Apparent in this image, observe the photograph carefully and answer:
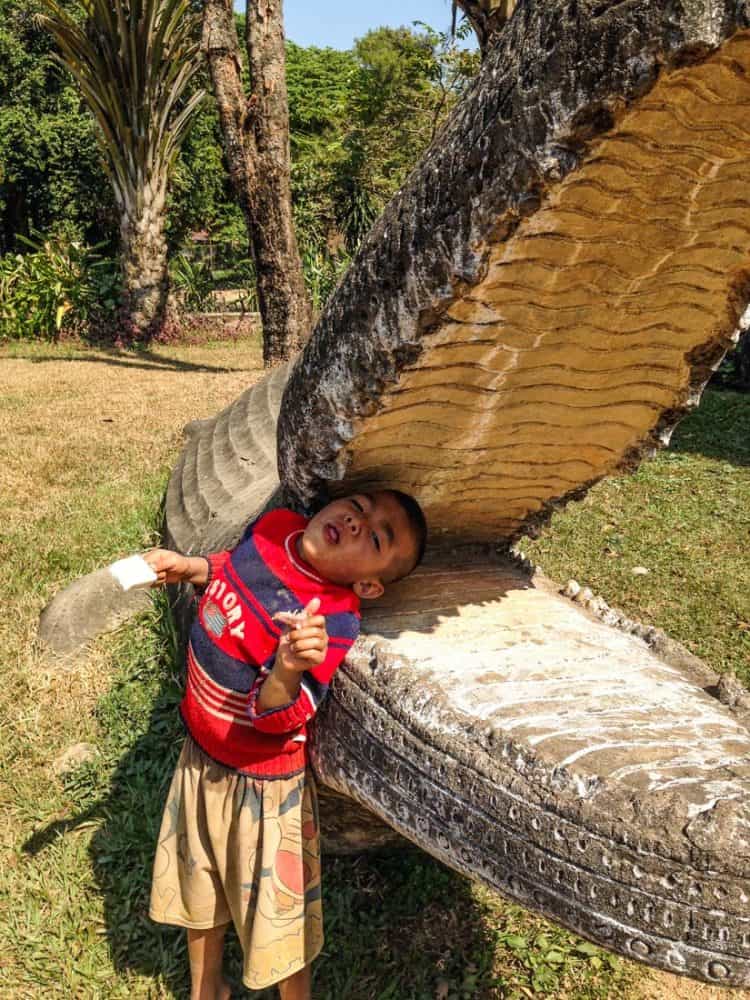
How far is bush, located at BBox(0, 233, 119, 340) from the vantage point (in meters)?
11.4

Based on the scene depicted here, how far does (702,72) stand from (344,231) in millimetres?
15160

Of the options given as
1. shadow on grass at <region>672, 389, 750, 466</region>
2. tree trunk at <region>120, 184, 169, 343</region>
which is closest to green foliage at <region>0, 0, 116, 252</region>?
tree trunk at <region>120, 184, 169, 343</region>

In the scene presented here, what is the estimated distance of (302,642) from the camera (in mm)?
1442

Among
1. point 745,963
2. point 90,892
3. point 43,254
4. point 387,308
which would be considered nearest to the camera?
point 745,963

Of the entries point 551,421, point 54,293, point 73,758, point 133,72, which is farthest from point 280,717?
point 54,293

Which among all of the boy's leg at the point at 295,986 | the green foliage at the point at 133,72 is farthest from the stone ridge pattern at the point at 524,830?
the green foliage at the point at 133,72

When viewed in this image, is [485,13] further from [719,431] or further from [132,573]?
[719,431]

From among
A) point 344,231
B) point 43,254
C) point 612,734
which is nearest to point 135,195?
point 43,254

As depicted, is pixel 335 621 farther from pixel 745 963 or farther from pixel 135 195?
pixel 135 195

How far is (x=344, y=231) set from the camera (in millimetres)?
15367

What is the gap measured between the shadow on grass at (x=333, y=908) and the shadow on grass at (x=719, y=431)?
4.19m

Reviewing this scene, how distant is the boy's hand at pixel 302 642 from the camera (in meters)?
1.45

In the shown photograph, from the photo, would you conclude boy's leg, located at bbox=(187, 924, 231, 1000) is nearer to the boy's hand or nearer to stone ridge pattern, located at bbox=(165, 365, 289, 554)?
the boy's hand

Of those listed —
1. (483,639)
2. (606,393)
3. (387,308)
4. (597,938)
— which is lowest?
(597,938)
